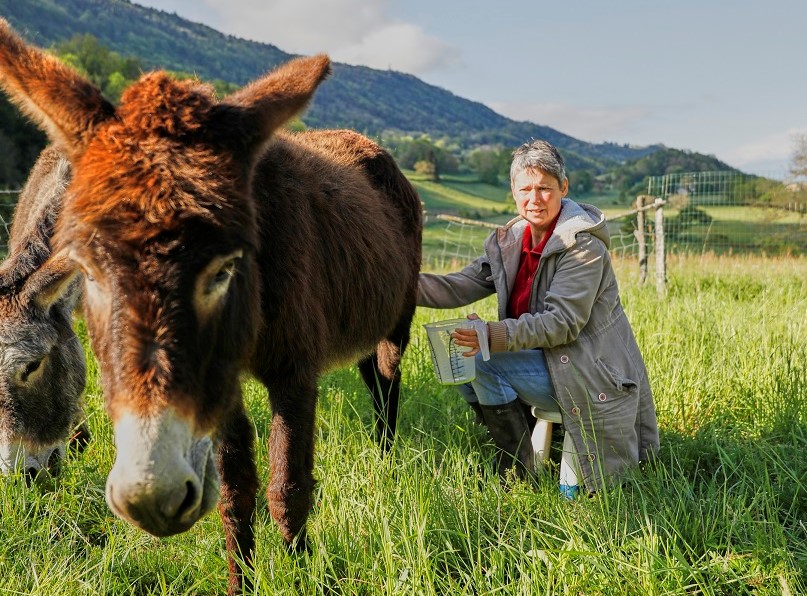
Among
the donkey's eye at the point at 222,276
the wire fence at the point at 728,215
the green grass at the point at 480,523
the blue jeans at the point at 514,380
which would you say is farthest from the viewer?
the wire fence at the point at 728,215

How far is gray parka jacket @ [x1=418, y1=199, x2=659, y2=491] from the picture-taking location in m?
3.16

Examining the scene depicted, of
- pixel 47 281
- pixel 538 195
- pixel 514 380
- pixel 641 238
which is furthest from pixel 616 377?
pixel 641 238

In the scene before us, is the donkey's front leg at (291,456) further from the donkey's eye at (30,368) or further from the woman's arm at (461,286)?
the donkey's eye at (30,368)

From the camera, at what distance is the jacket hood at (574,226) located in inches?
128

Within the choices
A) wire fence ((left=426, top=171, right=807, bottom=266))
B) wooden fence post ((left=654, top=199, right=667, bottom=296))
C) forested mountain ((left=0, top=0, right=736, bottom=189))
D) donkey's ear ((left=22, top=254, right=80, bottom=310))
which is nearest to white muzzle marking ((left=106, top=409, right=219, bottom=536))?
donkey's ear ((left=22, top=254, right=80, bottom=310))

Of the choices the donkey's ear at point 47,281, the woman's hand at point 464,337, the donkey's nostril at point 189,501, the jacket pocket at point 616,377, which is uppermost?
the donkey's ear at point 47,281

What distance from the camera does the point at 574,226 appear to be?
3268 mm

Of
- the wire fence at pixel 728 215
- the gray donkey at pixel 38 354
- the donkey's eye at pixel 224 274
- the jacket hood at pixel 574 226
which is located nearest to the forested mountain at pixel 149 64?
the wire fence at pixel 728 215

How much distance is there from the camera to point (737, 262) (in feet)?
38.1

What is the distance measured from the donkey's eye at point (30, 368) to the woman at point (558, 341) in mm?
2401

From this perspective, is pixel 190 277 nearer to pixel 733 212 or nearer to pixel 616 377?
pixel 616 377

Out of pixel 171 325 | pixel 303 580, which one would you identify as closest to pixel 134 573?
pixel 303 580

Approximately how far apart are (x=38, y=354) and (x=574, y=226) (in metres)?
3.10

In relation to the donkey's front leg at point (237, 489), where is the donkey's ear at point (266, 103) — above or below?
above
